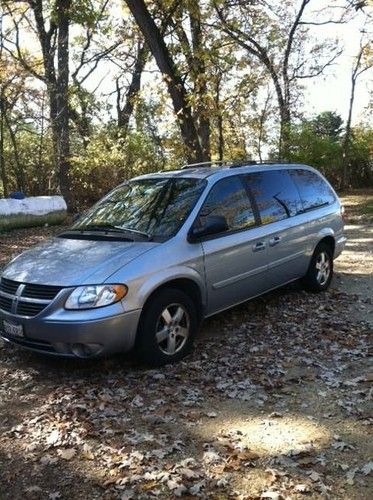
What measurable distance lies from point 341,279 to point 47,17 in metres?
17.1

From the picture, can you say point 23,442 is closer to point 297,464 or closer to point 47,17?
point 297,464

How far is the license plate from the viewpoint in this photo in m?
4.90

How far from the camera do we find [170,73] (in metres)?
12.6

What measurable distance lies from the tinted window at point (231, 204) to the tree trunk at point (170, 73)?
6870 millimetres

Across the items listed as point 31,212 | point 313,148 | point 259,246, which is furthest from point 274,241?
point 313,148

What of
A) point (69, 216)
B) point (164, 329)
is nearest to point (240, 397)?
point (164, 329)

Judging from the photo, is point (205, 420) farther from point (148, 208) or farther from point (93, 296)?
point (148, 208)

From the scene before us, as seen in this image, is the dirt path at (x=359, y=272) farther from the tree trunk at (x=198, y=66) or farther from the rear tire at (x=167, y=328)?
the tree trunk at (x=198, y=66)

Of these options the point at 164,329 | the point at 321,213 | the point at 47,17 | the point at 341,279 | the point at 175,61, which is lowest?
the point at 341,279

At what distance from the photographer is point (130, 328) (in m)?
4.79

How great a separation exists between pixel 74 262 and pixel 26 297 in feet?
1.68

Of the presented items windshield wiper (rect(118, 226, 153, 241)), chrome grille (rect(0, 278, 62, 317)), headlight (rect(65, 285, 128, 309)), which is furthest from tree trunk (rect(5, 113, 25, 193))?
headlight (rect(65, 285, 128, 309))

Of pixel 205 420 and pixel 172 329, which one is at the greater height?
pixel 172 329

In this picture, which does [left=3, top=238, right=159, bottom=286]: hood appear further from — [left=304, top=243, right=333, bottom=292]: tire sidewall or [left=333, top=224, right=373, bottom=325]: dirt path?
[left=333, top=224, right=373, bottom=325]: dirt path
